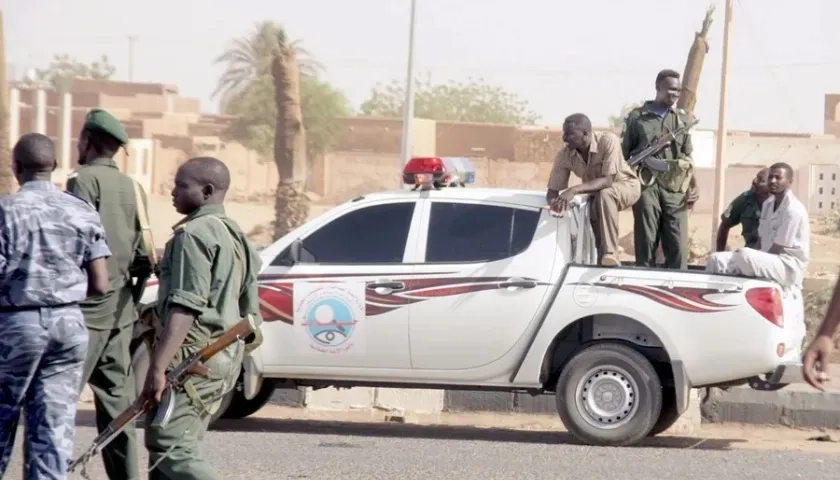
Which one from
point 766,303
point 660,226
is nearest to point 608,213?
point 660,226

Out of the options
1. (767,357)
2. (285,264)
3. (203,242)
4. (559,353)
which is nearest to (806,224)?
(767,357)

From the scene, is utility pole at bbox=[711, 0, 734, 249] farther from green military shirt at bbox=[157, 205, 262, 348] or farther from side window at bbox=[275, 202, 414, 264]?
green military shirt at bbox=[157, 205, 262, 348]

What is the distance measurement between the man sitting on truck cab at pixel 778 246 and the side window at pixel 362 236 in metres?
2.03

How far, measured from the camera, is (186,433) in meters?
5.10

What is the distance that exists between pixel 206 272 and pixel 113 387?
4.98 ft

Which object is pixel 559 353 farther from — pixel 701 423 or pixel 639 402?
pixel 701 423

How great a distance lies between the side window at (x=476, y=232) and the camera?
922 centimetres

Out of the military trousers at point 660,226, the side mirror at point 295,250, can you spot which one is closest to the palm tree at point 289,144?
the military trousers at point 660,226

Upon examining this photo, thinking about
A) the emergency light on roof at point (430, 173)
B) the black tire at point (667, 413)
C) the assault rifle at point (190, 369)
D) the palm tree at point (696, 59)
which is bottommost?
the black tire at point (667, 413)

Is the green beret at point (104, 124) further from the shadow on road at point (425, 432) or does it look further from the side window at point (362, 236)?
the shadow on road at point (425, 432)

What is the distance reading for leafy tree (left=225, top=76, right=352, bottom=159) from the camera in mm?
50094

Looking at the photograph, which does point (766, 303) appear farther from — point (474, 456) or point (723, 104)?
point (723, 104)

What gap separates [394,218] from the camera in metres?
9.37

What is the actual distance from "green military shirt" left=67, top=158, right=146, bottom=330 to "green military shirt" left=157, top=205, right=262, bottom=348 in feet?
3.94
